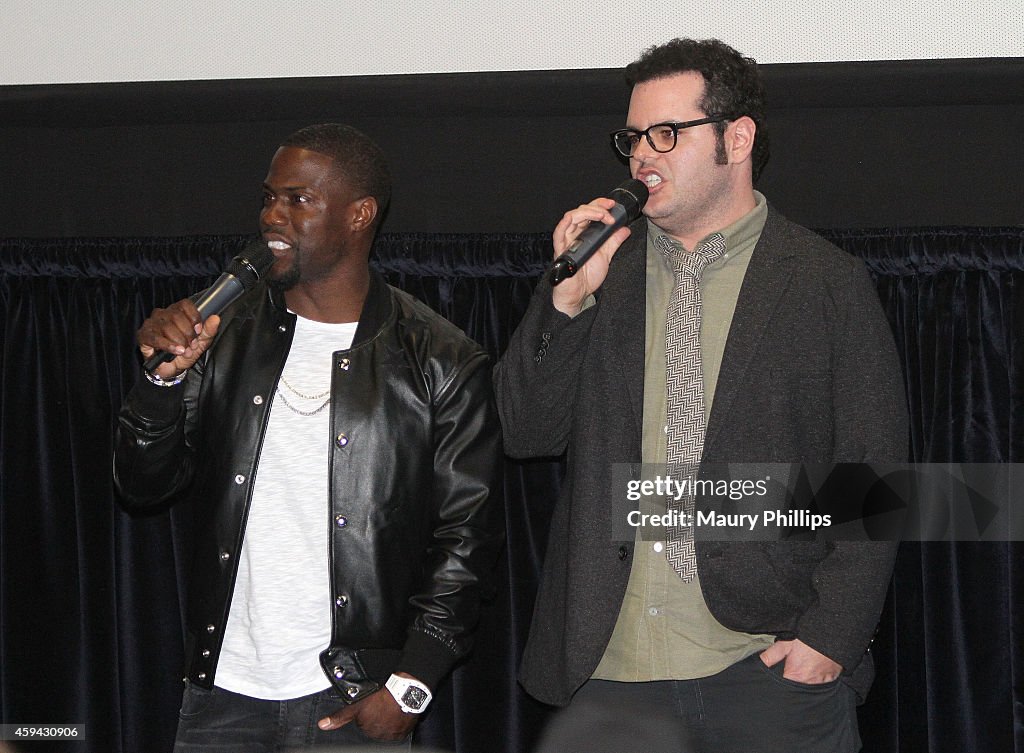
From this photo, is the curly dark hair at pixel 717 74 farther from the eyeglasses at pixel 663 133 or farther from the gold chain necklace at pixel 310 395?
the gold chain necklace at pixel 310 395

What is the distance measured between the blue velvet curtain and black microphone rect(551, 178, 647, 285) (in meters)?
0.78

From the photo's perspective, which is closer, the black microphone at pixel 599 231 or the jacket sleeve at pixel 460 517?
the black microphone at pixel 599 231

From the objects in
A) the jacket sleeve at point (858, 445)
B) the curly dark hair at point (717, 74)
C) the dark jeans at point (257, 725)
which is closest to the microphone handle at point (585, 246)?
the curly dark hair at point (717, 74)

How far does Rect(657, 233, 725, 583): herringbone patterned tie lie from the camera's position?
2025mm

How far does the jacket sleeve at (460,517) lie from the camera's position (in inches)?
82.0

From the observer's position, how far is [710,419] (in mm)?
2020

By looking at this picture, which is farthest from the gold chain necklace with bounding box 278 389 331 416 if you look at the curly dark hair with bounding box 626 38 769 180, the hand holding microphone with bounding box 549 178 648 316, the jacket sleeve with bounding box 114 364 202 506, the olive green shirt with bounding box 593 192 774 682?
the curly dark hair with bounding box 626 38 769 180

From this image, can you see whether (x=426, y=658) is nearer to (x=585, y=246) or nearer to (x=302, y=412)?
(x=302, y=412)

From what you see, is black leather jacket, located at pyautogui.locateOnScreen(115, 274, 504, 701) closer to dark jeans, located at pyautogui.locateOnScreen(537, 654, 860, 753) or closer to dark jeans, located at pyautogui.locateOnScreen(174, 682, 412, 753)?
dark jeans, located at pyautogui.locateOnScreen(174, 682, 412, 753)

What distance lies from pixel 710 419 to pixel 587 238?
1.20 feet

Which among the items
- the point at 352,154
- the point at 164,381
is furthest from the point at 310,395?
the point at 352,154

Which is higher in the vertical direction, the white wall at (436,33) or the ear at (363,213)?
the white wall at (436,33)

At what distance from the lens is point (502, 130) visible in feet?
9.45

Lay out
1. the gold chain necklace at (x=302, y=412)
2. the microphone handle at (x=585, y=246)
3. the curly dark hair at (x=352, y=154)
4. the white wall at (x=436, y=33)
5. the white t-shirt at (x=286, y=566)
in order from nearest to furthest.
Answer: the microphone handle at (x=585, y=246), the white t-shirt at (x=286, y=566), the gold chain necklace at (x=302, y=412), the curly dark hair at (x=352, y=154), the white wall at (x=436, y=33)
